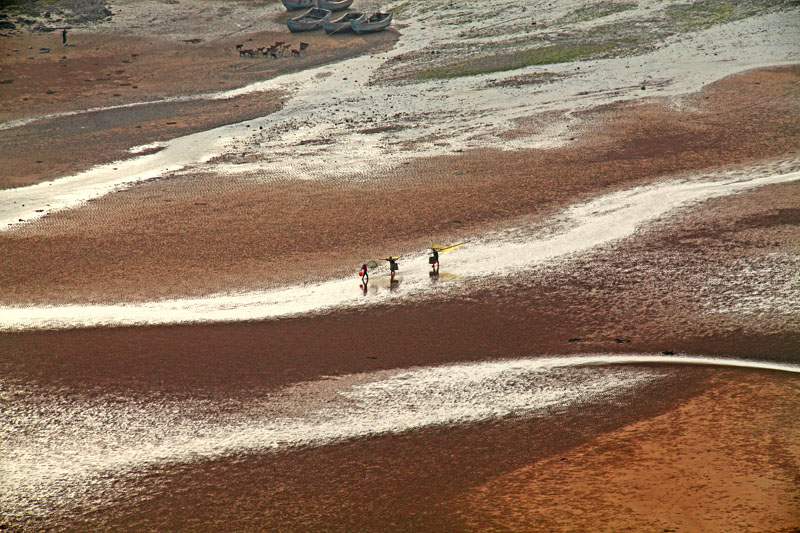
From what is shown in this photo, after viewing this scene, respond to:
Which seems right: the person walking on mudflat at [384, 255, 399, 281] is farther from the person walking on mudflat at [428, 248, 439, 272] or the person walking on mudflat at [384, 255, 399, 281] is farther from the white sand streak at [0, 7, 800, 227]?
the white sand streak at [0, 7, 800, 227]

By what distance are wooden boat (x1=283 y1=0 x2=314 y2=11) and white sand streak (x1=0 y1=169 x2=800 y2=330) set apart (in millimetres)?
42742

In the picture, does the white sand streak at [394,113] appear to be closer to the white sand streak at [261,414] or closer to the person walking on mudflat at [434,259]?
the person walking on mudflat at [434,259]

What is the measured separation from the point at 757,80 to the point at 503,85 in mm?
11894

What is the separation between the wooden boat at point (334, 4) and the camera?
194 ft

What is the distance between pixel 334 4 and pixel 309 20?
12.5ft

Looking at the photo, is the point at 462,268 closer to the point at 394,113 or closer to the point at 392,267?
the point at 392,267

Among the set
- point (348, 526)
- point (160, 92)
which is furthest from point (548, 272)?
point (160, 92)

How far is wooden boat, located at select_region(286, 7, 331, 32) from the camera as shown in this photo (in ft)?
182

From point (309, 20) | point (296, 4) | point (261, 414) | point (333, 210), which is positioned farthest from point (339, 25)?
point (261, 414)

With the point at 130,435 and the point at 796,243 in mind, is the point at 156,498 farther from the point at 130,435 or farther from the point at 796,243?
the point at 796,243

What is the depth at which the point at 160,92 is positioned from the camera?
43.5m

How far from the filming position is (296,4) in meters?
61.3

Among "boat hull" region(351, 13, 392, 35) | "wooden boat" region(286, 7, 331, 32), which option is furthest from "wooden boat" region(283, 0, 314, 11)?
"boat hull" region(351, 13, 392, 35)

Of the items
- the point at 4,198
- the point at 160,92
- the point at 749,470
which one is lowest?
the point at 749,470
